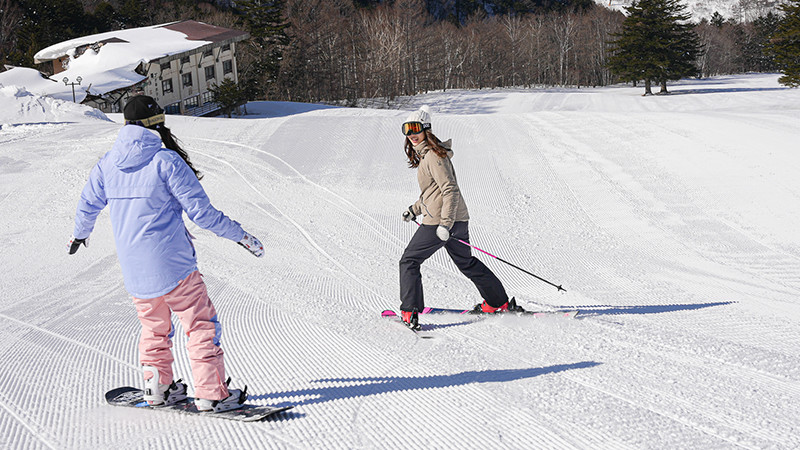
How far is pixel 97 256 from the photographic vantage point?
23.6ft

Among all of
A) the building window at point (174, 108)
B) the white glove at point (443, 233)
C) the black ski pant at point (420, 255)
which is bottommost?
the black ski pant at point (420, 255)

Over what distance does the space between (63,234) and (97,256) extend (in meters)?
1.22

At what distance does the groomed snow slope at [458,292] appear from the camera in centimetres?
323

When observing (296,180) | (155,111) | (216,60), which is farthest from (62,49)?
(155,111)

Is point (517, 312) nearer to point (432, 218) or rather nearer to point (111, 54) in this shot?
point (432, 218)

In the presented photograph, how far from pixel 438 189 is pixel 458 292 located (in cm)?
171

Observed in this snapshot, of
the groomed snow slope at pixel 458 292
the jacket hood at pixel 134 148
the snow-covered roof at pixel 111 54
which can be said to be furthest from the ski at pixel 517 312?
the snow-covered roof at pixel 111 54

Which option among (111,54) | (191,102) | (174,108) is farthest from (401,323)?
(191,102)

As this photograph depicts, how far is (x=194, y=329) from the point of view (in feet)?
10.3

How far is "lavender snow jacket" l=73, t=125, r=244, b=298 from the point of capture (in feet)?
9.93

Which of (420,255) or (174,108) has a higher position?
(174,108)

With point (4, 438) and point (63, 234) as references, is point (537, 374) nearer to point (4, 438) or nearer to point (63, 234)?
point (4, 438)

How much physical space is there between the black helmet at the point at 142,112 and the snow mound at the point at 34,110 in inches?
494

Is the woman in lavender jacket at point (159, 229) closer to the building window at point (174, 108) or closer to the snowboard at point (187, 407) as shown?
the snowboard at point (187, 407)
